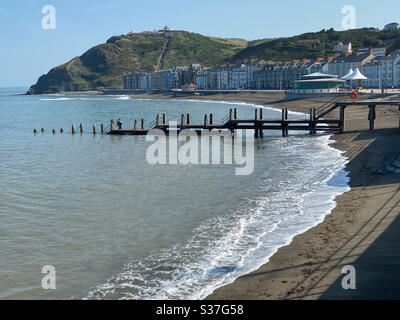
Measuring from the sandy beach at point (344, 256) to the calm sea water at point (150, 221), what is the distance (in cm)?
53

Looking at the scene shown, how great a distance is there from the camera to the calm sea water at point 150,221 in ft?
38.3

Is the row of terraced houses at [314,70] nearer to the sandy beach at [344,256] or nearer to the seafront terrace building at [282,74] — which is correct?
the seafront terrace building at [282,74]

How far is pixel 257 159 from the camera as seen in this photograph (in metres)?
30.3

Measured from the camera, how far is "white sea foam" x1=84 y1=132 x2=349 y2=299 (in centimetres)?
1109

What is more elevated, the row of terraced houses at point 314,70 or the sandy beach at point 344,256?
the row of terraced houses at point 314,70

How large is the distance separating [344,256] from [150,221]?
7.29 metres

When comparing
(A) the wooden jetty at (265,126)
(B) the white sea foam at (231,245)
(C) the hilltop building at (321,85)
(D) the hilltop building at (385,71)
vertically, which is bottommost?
(B) the white sea foam at (231,245)

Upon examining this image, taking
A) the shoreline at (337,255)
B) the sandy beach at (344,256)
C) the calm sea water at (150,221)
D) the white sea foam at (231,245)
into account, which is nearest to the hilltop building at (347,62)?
the calm sea water at (150,221)

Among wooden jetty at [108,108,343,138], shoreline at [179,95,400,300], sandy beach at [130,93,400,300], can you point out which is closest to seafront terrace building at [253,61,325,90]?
wooden jetty at [108,108,343,138]

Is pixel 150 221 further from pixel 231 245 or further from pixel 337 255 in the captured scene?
pixel 337 255

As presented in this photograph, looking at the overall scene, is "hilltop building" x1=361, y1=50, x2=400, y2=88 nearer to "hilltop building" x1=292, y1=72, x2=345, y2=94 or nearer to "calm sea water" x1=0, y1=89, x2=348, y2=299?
"hilltop building" x1=292, y1=72, x2=345, y2=94

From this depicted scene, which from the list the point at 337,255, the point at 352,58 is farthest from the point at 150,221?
the point at 352,58

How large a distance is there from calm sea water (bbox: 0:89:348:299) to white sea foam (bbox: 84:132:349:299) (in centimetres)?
3
